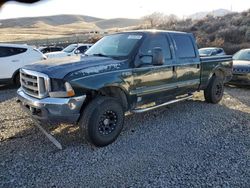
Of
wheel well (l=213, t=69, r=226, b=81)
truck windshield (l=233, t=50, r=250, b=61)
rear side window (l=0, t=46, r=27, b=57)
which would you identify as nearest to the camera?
wheel well (l=213, t=69, r=226, b=81)

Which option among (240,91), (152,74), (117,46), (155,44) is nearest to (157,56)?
(152,74)

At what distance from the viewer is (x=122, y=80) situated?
552cm

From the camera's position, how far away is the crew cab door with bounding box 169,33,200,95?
6.82 m

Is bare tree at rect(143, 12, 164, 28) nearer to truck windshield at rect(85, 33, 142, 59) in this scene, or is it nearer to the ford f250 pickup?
the ford f250 pickup

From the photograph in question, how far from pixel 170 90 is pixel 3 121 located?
11.8ft

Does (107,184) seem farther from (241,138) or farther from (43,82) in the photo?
(241,138)

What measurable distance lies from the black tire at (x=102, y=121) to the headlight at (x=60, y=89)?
15.9 inches

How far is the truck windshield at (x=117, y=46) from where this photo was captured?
19.6 feet

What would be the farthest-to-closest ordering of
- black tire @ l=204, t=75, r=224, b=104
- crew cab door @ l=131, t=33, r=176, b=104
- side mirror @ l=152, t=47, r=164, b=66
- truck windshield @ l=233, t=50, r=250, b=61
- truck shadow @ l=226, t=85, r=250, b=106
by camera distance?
truck windshield @ l=233, t=50, r=250, b=61
truck shadow @ l=226, t=85, r=250, b=106
black tire @ l=204, t=75, r=224, b=104
crew cab door @ l=131, t=33, r=176, b=104
side mirror @ l=152, t=47, r=164, b=66

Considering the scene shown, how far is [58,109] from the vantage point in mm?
4832

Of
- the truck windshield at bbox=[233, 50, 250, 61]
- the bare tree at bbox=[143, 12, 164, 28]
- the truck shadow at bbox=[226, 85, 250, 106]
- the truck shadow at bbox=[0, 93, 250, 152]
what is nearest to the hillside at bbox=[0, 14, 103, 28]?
the bare tree at bbox=[143, 12, 164, 28]

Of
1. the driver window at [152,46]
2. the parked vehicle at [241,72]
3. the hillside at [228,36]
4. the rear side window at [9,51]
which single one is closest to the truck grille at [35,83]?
the driver window at [152,46]

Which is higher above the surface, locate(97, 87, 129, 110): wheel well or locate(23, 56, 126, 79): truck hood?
locate(23, 56, 126, 79): truck hood

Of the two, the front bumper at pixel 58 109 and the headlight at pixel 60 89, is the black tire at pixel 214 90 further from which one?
the headlight at pixel 60 89
